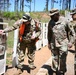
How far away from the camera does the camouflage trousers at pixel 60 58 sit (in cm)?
619

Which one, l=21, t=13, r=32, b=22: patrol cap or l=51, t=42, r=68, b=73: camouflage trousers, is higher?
l=21, t=13, r=32, b=22: patrol cap

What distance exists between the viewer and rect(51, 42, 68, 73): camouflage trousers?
6188 mm

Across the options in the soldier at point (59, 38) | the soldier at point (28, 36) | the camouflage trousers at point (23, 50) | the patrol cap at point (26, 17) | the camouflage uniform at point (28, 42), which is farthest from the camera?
the camouflage trousers at point (23, 50)

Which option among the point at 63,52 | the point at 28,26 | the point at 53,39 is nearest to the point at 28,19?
the point at 28,26

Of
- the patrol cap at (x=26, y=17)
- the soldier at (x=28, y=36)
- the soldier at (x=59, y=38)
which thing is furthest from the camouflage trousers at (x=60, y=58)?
the patrol cap at (x=26, y=17)

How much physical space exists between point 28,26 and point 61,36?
120cm

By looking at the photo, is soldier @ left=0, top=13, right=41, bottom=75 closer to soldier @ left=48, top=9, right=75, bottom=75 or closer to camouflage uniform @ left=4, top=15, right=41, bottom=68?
camouflage uniform @ left=4, top=15, right=41, bottom=68

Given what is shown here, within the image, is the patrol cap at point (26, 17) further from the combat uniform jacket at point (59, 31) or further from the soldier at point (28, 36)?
the combat uniform jacket at point (59, 31)

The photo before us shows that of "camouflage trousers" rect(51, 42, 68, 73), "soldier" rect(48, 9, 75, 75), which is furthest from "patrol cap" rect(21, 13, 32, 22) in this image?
"camouflage trousers" rect(51, 42, 68, 73)

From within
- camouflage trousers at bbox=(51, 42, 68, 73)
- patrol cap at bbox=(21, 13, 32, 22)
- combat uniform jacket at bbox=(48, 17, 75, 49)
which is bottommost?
camouflage trousers at bbox=(51, 42, 68, 73)

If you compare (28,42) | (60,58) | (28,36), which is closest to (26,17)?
(28,36)

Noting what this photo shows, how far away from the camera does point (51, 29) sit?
6379 mm

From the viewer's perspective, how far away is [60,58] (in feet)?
20.5

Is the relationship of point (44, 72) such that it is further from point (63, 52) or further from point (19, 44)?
point (19, 44)
